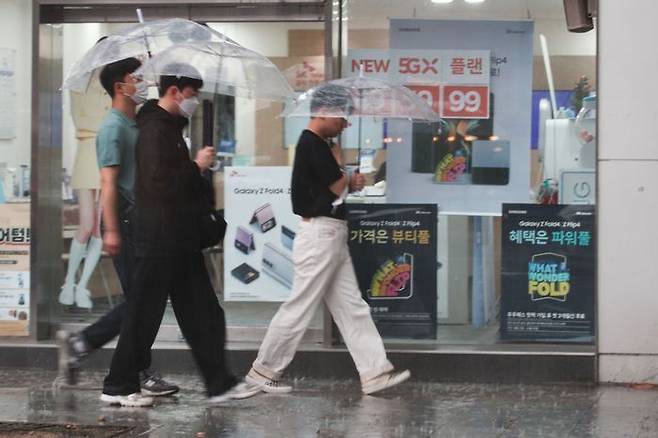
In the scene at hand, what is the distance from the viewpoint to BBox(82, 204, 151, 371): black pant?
6816 millimetres

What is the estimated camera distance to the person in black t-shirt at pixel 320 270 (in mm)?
7137

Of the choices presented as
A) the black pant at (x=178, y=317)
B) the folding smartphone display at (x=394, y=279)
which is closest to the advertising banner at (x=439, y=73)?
the folding smartphone display at (x=394, y=279)

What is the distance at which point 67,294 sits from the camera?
343 inches

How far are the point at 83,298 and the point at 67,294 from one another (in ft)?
0.44

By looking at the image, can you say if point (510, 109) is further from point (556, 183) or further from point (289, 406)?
point (289, 406)

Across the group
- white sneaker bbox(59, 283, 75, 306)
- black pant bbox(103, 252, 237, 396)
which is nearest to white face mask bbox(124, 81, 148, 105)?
black pant bbox(103, 252, 237, 396)

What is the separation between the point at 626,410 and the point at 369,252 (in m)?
2.19

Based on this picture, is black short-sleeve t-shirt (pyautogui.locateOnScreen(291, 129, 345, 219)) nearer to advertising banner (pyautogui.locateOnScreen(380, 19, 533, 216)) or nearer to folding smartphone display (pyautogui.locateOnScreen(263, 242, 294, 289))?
advertising banner (pyautogui.locateOnScreen(380, 19, 533, 216))

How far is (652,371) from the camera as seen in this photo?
7.64 meters

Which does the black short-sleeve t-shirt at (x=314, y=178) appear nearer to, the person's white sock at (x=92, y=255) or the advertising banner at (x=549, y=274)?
the advertising banner at (x=549, y=274)

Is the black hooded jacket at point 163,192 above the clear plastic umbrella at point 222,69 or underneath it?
underneath

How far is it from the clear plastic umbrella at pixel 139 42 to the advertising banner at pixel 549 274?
2.56m

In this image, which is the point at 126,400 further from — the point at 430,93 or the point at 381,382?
the point at 430,93

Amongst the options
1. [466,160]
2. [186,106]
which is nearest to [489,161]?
[466,160]
